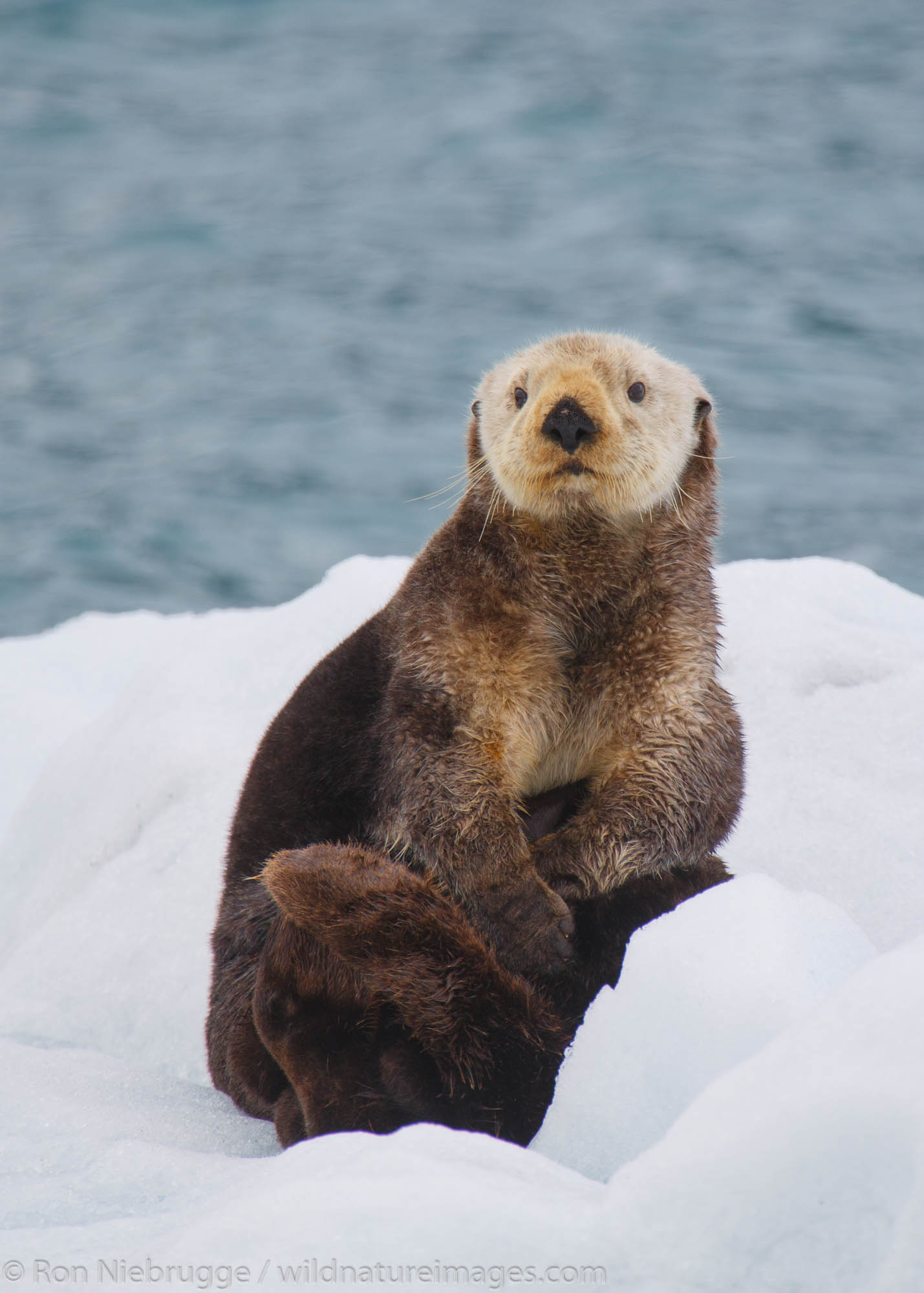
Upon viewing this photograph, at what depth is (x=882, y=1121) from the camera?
1.72m

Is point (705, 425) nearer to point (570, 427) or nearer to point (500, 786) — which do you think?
point (570, 427)

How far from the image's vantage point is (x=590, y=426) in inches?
112

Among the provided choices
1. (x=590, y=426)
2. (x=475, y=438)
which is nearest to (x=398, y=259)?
(x=475, y=438)

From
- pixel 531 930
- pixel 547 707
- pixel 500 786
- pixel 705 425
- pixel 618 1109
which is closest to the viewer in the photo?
pixel 618 1109

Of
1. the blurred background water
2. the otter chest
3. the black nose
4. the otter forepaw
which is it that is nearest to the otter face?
the black nose

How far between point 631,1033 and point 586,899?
1.34 feet

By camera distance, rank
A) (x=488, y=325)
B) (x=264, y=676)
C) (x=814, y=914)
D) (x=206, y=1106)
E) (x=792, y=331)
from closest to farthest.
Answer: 1. (x=814, y=914)
2. (x=206, y=1106)
3. (x=264, y=676)
4. (x=792, y=331)
5. (x=488, y=325)

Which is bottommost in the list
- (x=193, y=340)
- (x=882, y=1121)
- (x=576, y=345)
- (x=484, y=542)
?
(x=193, y=340)

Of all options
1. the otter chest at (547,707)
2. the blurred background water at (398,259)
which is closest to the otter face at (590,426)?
the otter chest at (547,707)

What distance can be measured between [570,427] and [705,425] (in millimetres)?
605

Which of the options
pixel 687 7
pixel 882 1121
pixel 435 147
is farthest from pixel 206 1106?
pixel 687 7

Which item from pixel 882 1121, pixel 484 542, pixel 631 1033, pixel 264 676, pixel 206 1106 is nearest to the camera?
pixel 882 1121

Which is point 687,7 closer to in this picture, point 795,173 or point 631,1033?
point 795,173

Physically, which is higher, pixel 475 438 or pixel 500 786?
pixel 475 438
